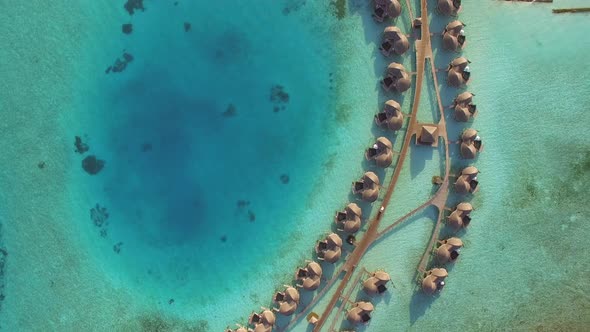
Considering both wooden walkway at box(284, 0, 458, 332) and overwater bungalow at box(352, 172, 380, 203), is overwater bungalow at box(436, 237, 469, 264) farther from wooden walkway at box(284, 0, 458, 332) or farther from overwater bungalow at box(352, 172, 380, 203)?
overwater bungalow at box(352, 172, 380, 203)

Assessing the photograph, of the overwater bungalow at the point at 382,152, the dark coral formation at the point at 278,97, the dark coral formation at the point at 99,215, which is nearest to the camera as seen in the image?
the overwater bungalow at the point at 382,152

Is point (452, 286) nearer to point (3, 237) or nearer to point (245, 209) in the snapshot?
point (245, 209)

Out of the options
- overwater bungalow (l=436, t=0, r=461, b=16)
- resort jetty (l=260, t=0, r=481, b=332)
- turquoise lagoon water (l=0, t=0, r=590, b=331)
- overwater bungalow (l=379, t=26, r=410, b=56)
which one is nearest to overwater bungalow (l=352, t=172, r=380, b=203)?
resort jetty (l=260, t=0, r=481, b=332)

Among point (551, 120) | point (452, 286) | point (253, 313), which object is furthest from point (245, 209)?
point (551, 120)

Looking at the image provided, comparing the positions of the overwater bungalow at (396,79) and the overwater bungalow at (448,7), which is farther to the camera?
the overwater bungalow at (396,79)

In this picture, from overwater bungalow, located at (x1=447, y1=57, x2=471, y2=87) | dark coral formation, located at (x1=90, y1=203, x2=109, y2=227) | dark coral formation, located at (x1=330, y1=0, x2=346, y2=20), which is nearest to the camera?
overwater bungalow, located at (x1=447, y1=57, x2=471, y2=87)

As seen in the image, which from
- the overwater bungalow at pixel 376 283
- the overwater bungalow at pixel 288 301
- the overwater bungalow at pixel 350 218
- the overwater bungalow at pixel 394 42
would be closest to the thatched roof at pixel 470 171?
the overwater bungalow at pixel 350 218

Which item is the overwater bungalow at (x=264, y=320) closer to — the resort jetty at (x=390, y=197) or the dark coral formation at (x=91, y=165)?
the resort jetty at (x=390, y=197)
